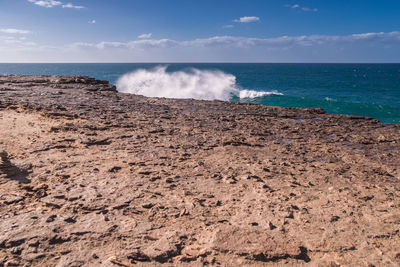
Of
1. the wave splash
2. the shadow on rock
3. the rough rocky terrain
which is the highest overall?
the wave splash

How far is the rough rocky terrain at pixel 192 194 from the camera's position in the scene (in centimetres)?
239

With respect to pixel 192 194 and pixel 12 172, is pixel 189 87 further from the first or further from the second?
pixel 192 194

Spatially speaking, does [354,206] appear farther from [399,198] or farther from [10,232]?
[10,232]

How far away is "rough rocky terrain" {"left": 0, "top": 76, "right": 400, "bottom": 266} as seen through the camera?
239 centimetres

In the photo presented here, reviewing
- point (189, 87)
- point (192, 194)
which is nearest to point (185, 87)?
point (189, 87)

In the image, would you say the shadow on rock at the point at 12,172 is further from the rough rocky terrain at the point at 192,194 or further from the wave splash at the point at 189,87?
the wave splash at the point at 189,87

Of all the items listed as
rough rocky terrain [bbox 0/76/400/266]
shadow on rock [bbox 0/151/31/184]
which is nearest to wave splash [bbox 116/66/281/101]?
rough rocky terrain [bbox 0/76/400/266]

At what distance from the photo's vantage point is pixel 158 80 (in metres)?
28.3

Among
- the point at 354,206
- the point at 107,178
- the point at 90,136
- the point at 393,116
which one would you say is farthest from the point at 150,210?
the point at 393,116

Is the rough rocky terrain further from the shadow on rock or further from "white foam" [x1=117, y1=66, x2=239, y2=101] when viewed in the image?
"white foam" [x1=117, y1=66, x2=239, y2=101]

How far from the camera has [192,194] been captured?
11.2 feet

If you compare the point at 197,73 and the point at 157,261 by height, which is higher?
the point at 197,73

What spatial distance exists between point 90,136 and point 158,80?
23.5 metres

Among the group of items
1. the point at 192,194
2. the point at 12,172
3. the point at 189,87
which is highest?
the point at 189,87
